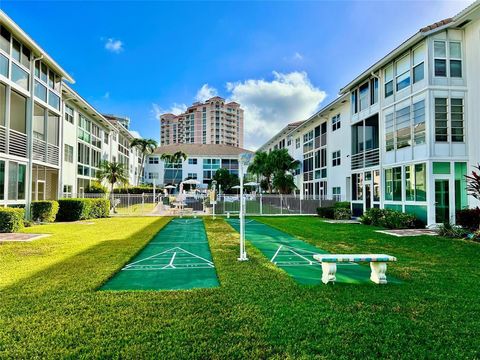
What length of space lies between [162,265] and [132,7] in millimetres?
14397

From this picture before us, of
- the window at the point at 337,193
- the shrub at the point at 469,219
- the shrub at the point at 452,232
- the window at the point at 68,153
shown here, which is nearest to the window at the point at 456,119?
the shrub at the point at 469,219

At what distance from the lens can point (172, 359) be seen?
3.44 metres

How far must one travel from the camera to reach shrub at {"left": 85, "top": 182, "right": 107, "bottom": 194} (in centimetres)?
2937

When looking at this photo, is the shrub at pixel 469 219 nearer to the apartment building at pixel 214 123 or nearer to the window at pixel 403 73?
the window at pixel 403 73

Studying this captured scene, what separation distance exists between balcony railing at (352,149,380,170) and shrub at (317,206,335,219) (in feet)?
11.0

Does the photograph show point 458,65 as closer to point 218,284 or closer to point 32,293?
point 218,284

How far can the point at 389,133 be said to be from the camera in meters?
18.2

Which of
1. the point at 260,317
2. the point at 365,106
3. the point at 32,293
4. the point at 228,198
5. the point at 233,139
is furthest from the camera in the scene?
the point at 233,139

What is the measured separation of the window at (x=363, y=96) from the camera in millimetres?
20875

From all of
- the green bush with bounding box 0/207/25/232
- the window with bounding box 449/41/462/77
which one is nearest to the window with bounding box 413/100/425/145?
the window with bounding box 449/41/462/77

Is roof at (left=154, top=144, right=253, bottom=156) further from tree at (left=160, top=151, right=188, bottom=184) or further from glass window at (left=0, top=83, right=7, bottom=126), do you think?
glass window at (left=0, top=83, right=7, bottom=126)

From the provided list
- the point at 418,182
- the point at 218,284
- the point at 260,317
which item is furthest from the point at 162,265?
the point at 418,182

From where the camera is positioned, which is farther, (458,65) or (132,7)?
(132,7)

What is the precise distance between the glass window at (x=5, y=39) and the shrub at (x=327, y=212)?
67.6ft
